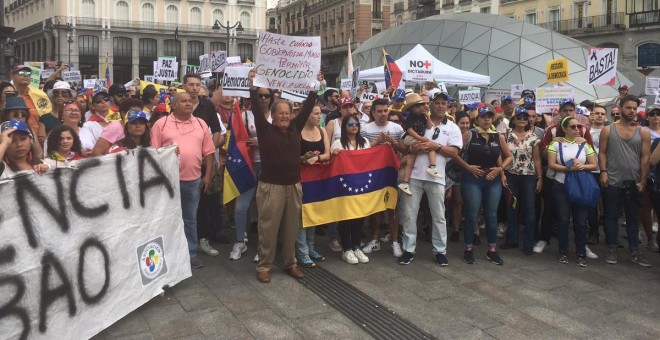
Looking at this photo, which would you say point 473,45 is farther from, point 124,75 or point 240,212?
point 124,75

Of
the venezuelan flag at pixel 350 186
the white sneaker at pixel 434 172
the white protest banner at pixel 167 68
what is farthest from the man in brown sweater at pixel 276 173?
the white protest banner at pixel 167 68

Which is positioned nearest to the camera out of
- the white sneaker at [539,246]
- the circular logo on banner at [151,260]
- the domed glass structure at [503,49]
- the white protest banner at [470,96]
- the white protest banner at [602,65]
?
the circular logo on banner at [151,260]

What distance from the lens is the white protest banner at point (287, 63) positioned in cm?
591

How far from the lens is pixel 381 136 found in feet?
21.9

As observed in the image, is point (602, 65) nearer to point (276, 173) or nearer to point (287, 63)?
point (287, 63)

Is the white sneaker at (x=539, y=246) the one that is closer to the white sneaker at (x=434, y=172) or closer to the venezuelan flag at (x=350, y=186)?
the white sneaker at (x=434, y=172)

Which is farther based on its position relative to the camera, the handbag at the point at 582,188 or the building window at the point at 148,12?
the building window at the point at 148,12

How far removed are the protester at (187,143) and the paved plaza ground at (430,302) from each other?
613mm

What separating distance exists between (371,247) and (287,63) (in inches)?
94.6

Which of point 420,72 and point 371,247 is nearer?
point 371,247

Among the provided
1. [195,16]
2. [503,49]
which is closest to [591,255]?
[503,49]

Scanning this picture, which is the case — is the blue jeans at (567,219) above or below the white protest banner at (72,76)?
below

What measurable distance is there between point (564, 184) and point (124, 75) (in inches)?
2817

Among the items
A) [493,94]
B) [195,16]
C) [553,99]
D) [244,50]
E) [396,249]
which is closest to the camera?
[396,249]
